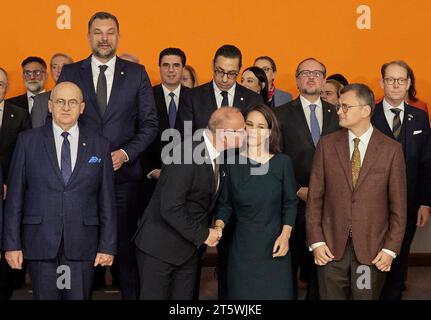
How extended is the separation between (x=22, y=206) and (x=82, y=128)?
50 centimetres

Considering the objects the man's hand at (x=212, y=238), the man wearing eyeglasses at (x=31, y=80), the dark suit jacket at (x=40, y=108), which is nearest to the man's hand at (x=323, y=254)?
the man's hand at (x=212, y=238)

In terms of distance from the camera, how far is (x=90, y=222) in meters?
4.36

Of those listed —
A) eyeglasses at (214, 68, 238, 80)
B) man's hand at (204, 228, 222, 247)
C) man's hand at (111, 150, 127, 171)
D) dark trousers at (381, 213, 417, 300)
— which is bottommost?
dark trousers at (381, 213, 417, 300)

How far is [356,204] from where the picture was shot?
14.2 feet

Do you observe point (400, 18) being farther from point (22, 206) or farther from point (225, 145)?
point (22, 206)

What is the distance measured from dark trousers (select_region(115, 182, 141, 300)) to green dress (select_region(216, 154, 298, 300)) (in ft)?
2.63

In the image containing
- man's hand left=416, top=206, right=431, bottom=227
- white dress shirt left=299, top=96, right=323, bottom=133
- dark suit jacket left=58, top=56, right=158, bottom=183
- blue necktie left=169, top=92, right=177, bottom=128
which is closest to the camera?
dark suit jacket left=58, top=56, right=158, bottom=183

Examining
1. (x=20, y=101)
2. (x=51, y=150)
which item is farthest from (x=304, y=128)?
(x=20, y=101)

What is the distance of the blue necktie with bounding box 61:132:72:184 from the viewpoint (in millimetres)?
4320

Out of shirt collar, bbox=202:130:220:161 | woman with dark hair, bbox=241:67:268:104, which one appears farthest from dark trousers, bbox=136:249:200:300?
woman with dark hair, bbox=241:67:268:104

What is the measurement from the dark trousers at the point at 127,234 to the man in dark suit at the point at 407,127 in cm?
167

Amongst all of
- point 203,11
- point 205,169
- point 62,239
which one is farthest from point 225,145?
point 203,11

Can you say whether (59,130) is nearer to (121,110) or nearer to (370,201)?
(121,110)

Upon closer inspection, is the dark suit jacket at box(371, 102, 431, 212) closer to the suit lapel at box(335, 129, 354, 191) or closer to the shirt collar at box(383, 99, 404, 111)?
the shirt collar at box(383, 99, 404, 111)
